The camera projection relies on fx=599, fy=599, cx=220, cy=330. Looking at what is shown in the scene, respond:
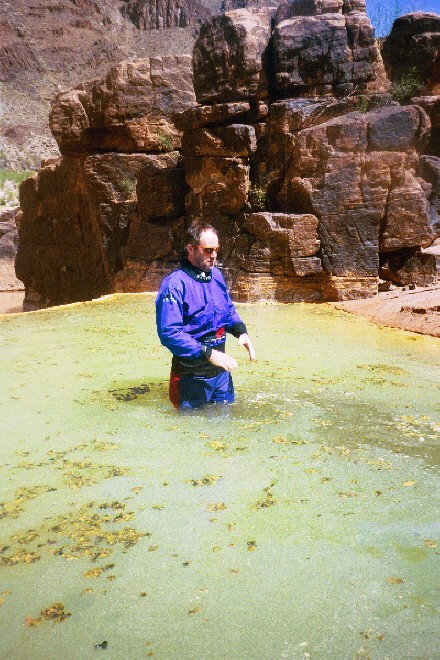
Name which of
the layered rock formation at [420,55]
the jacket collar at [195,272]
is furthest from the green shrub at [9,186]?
the jacket collar at [195,272]

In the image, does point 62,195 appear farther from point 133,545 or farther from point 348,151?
point 133,545

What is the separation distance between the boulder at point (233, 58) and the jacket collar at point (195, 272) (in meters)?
8.66

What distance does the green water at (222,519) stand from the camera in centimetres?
199

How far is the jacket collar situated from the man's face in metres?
0.03

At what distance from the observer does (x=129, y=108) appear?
14.6 meters

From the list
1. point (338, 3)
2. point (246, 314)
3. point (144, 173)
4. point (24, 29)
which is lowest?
point (246, 314)

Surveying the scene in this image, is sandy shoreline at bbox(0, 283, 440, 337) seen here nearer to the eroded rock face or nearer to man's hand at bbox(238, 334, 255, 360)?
man's hand at bbox(238, 334, 255, 360)

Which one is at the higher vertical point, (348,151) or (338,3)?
(338,3)

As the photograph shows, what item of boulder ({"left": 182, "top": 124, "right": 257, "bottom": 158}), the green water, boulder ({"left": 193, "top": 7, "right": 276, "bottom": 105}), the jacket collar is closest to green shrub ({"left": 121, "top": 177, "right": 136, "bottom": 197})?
boulder ({"left": 182, "top": 124, "right": 257, "bottom": 158})

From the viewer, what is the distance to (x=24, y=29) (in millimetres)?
57188

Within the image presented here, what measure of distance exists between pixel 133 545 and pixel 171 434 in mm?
1445

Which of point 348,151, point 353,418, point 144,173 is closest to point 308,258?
point 348,151

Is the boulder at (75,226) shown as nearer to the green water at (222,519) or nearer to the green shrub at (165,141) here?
the green shrub at (165,141)

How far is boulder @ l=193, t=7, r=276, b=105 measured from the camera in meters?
11.7
